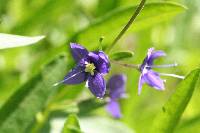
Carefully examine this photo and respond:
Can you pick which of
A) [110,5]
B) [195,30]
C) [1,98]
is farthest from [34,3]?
[195,30]

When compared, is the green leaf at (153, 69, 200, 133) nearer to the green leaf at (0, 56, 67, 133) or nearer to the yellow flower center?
the yellow flower center

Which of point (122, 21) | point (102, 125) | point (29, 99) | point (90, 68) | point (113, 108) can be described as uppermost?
point (122, 21)

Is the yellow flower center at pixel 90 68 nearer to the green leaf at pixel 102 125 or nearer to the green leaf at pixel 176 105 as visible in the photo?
the green leaf at pixel 176 105

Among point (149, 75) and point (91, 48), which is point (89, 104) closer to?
point (91, 48)

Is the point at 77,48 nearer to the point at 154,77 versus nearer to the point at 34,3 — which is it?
the point at 154,77

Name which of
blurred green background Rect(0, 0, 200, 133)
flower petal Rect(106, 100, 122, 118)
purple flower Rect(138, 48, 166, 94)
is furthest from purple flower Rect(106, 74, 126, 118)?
purple flower Rect(138, 48, 166, 94)

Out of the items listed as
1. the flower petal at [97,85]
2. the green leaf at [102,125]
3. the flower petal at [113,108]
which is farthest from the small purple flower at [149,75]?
the green leaf at [102,125]

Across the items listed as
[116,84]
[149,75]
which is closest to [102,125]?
[116,84]
